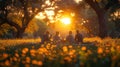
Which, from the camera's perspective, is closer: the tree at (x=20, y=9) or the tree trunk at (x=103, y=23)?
the tree trunk at (x=103, y=23)

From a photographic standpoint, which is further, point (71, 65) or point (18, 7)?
point (18, 7)

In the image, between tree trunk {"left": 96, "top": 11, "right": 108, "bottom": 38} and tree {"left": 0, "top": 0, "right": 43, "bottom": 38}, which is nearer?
tree trunk {"left": 96, "top": 11, "right": 108, "bottom": 38}

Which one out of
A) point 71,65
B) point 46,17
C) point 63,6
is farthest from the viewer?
point 46,17

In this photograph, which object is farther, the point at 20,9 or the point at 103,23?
the point at 20,9

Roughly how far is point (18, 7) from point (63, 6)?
7183 mm

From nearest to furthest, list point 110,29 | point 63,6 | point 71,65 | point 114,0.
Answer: point 71,65 → point 114,0 → point 63,6 → point 110,29

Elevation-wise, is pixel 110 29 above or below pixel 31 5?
below

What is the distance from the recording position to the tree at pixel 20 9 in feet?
161

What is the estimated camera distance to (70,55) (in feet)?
35.2

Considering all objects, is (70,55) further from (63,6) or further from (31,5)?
(31,5)

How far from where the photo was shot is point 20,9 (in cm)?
5312

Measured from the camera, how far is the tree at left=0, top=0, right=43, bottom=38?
49.1 metres

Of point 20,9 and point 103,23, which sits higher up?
point 20,9

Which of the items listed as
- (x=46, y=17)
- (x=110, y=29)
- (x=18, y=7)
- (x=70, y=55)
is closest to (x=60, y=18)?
(x=46, y=17)
